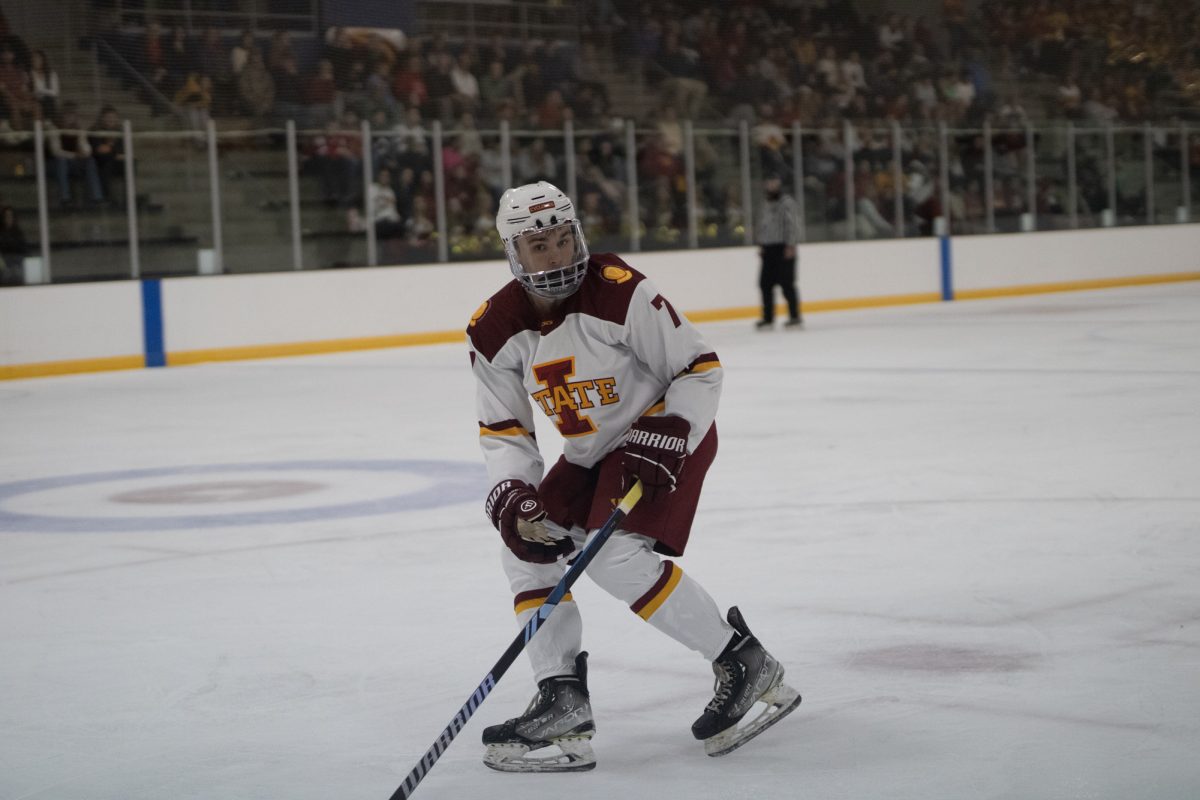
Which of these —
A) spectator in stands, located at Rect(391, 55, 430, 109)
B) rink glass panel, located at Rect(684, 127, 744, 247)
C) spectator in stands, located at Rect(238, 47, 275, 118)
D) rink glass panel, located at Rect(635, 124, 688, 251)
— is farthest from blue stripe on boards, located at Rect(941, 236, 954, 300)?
spectator in stands, located at Rect(238, 47, 275, 118)

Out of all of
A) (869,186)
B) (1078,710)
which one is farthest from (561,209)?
(869,186)

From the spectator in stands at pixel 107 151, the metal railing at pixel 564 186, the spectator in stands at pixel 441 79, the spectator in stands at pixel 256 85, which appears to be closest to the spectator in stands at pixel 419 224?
the metal railing at pixel 564 186

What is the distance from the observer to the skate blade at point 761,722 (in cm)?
279

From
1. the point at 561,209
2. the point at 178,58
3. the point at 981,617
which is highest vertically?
the point at 178,58

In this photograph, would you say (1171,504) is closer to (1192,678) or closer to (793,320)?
(1192,678)

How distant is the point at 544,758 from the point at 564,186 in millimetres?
12247

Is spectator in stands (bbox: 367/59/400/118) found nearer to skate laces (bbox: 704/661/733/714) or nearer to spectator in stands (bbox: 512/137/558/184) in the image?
spectator in stands (bbox: 512/137/558/184)

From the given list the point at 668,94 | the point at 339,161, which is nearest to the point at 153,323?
the point at 339,161

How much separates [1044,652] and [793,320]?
428 inches

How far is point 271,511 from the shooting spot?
5.69 meters

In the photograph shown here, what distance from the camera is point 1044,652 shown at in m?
3.38

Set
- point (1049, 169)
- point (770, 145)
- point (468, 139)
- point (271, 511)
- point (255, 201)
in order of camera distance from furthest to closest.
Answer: point (1049, 169), point (770, 145), point (468, 139), point (255, 201), point (271, 511)

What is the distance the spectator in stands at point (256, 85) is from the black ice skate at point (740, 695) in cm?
1147

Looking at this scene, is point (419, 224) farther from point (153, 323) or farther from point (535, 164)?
point (153, 323)
